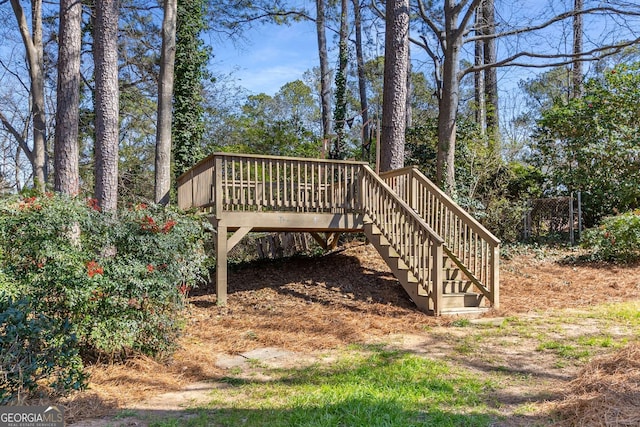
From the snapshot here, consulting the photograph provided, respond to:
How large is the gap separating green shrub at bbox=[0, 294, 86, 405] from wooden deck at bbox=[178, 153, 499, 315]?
13.7 feet

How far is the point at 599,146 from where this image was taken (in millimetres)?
13008

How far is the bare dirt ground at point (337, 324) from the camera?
165 inches

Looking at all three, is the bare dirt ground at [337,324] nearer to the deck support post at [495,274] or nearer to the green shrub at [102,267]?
the deck support post at [495,274]

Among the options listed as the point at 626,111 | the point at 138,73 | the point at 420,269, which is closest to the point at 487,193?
the point at 626,111

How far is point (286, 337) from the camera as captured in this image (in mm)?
6207

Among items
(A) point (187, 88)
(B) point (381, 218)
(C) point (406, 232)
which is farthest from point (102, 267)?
(A) point (187, 88)

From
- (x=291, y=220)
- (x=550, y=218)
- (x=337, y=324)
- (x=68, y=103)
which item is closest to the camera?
(x=337, y=324)

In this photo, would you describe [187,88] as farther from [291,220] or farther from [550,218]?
[550,218]

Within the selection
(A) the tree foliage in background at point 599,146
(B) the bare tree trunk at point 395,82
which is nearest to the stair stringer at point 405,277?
(B) the bare tree trunk at point 395,82

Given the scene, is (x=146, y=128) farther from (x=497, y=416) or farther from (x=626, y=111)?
(x=497, y=416)

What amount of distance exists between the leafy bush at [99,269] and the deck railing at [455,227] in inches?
165

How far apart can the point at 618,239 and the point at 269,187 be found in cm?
753

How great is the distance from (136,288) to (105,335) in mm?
513

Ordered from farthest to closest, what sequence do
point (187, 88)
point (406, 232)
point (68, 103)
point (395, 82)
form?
1. point (187, 88)
2. point (395, 82)
3. point (68, 103)
4. point (406, 232)
